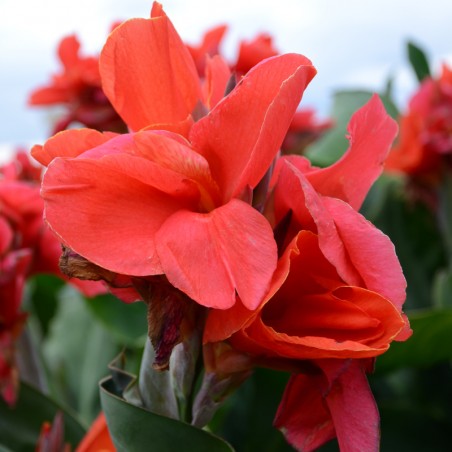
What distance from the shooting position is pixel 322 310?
381 millimetres

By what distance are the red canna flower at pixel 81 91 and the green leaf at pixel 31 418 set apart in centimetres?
53

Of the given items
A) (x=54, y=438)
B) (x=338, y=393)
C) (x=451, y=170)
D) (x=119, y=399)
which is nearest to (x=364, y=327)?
(x=338, y=393)

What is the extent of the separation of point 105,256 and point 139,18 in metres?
0.15

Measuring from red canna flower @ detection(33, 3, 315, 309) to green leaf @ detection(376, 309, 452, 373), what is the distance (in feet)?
1.41

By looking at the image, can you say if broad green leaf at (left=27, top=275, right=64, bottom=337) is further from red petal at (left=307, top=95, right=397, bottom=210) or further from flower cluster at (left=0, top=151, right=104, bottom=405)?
red petal at (left=307, top=95, right=397, bottom=210)

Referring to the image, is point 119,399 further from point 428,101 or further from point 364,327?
point 428,101

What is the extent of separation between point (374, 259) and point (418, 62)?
1.29m

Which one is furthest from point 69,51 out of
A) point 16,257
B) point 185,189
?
point 185,189

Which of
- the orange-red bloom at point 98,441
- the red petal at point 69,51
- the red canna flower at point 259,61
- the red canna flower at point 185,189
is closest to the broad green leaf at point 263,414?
the orange-red bloom at point 98,441

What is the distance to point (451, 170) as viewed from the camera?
124cm

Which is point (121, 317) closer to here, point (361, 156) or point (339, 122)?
point (339, 122)

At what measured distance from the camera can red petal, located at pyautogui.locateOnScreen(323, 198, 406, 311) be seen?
37cm

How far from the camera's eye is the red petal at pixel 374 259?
370 millimetres

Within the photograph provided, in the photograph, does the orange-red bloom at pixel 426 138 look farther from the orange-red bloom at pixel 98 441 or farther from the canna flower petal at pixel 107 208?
the canna flower petal at pixel 107 208
